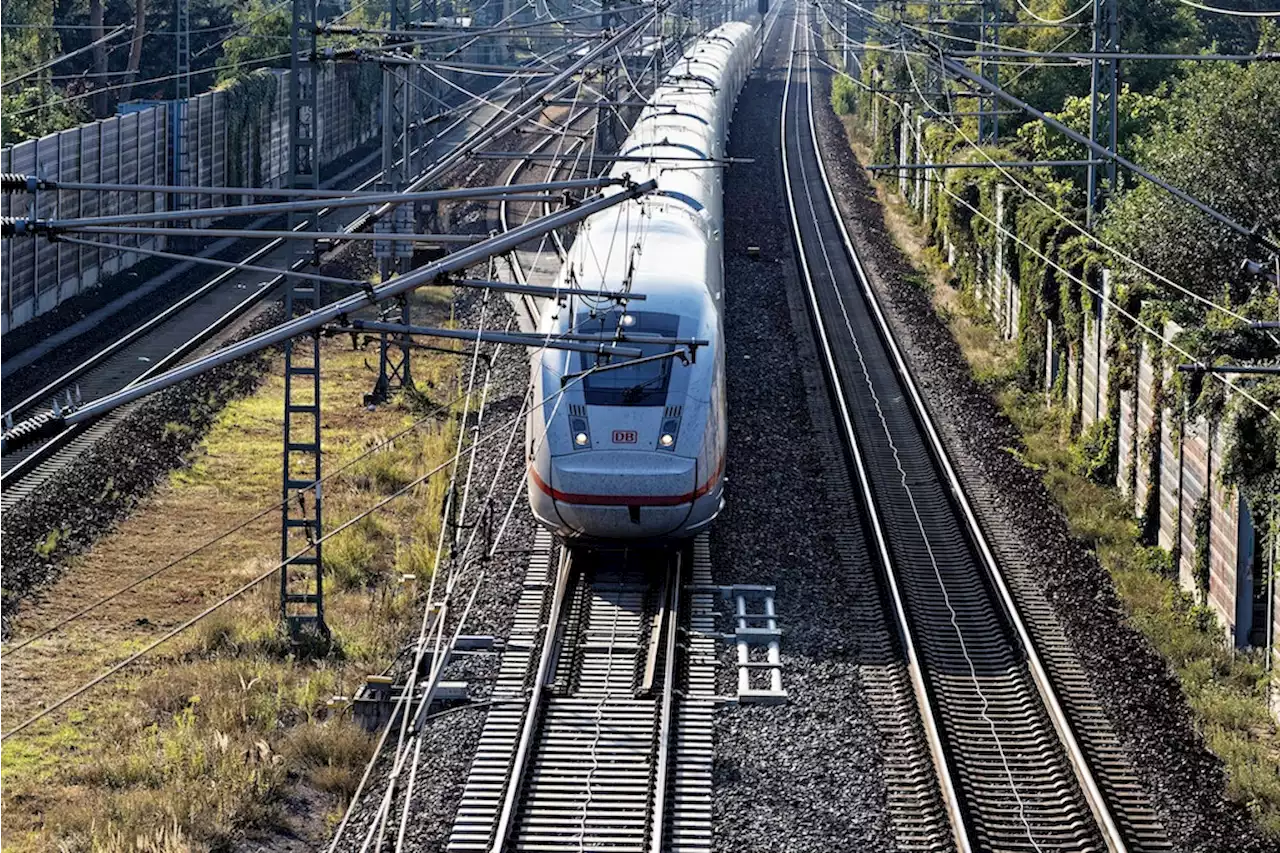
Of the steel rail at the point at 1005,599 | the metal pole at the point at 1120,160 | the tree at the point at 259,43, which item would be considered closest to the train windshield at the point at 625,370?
the steel rail at the point at 1005,599

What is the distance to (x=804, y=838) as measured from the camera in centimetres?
1185

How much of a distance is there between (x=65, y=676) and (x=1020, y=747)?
340 inches

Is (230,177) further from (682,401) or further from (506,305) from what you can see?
(682,401)

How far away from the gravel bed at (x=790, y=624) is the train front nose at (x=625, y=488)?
4.04 ft

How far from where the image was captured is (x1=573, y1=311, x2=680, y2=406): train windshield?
53.1ft

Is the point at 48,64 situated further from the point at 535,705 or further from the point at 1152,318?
the point at 535,705

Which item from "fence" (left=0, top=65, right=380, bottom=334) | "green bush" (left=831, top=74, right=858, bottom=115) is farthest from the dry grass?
"green bush" (left=831, top=74, right=858, bottom=115)

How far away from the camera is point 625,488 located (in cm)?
1584

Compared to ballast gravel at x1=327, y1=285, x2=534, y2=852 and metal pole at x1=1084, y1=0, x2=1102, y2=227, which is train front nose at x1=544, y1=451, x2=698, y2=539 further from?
metal pole at x1=1084, y1=0, x2=1102, y2=227

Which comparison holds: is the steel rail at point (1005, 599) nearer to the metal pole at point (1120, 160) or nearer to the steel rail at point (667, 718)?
the steel rail at point (667, 718)

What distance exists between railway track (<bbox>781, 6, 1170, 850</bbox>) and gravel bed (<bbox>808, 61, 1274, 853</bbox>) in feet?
0.67

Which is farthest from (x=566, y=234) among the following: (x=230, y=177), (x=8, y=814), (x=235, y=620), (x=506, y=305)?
(x=8, y=814)

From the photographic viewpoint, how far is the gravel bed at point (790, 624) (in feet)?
40.0

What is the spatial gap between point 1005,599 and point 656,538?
11.4 ft
